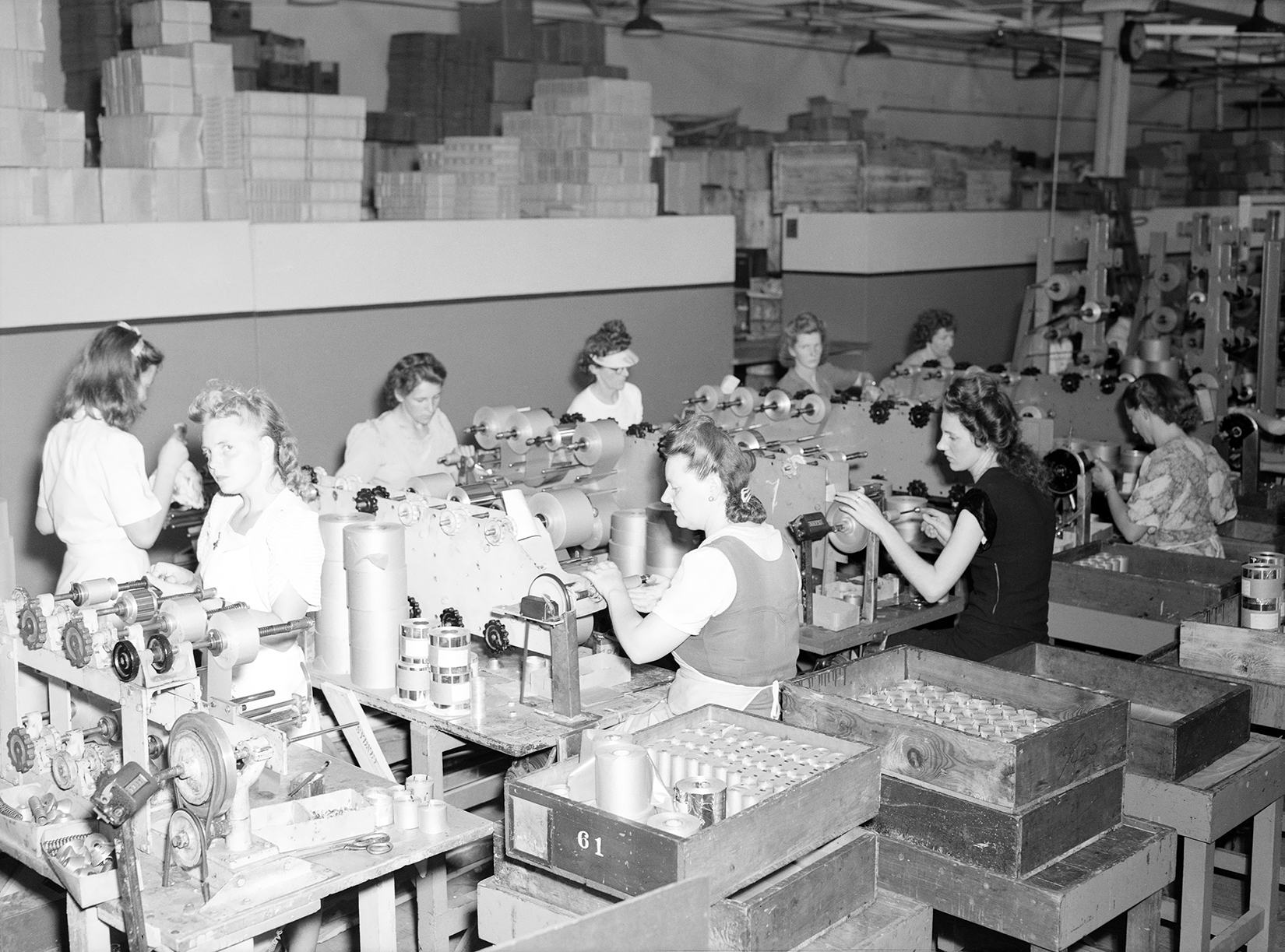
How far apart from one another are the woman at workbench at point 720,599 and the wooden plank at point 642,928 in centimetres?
91

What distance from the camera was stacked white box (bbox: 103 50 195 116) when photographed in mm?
5684

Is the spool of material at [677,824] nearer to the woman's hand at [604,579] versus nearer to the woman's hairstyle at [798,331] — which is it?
the woman's hand at [604,579]

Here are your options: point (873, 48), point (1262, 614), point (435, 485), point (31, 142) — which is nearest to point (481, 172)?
point (31, 142)

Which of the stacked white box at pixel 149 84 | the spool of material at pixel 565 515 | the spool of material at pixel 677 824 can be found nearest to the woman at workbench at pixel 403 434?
the spool of material at pixel 565 515

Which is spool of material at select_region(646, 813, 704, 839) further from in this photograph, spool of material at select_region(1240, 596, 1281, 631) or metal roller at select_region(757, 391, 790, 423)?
metal roller at select_region(757, 391, 790, 423)

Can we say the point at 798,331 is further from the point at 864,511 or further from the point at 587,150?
the point at 864,511

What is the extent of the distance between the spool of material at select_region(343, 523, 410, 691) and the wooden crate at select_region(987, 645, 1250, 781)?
4.79 feet

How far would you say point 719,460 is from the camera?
10.4 ft

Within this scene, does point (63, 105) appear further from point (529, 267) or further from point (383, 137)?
point (529, 267)

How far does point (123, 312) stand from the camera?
18.1 feet

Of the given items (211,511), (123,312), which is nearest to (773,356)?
(123,312)

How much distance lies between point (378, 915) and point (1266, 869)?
2150 mm

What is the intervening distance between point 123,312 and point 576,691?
307 cm

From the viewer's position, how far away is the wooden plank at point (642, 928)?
6.74 feet
